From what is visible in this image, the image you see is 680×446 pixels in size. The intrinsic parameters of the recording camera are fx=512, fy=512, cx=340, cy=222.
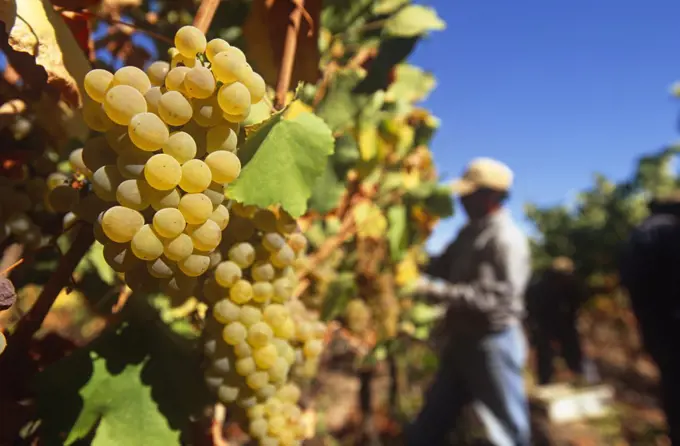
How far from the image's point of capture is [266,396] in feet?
2.12

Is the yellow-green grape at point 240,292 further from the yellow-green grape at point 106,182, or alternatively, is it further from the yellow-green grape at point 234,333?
the yellow-green grape at point 106,182

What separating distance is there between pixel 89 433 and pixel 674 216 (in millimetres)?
2929

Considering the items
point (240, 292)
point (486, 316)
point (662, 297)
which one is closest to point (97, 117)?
point (240, 292)

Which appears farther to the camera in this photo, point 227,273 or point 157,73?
point 227,273

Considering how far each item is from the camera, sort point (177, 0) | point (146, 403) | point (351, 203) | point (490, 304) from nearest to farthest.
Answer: point (146, 403), point (177, 0), point (351, 203), point (490, 304)

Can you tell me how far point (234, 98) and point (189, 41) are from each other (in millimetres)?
63

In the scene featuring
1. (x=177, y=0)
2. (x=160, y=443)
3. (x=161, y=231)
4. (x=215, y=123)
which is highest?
(x=177, y=0)

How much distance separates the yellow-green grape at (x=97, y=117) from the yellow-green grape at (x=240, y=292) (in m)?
0.23

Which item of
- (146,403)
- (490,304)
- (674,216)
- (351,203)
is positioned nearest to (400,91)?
(351,203)

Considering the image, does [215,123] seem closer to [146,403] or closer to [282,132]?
[282,132]

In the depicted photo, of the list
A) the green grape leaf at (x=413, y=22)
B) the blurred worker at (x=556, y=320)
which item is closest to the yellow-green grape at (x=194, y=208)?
the green grape leaf at (x=413, y=22)

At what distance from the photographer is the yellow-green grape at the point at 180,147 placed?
445 mm

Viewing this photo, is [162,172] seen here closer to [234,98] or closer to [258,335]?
[234,98]

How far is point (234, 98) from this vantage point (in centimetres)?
44
